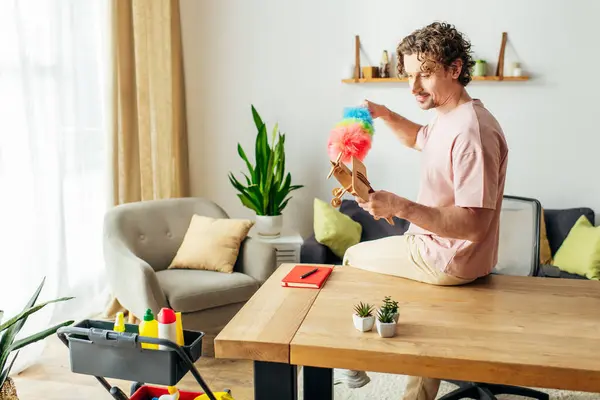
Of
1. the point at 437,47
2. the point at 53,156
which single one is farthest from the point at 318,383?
the point at 53,156

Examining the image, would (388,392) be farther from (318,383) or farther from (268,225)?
(268,225)

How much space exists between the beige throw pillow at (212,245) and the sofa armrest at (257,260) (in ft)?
0.17

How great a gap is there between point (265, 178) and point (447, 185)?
2.04m

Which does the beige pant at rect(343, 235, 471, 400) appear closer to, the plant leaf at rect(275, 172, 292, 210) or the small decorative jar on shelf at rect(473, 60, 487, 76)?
the plant leaf at rect(275, 172, 292, 210)

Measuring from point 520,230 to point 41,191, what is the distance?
8.02 feet

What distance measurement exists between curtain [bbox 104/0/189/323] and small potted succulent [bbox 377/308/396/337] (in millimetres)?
2025

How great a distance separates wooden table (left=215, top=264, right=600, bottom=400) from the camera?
139 cm

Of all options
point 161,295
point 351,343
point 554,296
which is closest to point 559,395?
point 554,296

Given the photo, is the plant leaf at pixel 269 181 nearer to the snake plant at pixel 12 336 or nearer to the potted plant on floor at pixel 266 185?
the potted plant on floor at pixel 266 185

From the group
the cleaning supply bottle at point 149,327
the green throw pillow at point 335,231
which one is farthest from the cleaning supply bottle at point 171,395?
the green throw pillow at point 335,231

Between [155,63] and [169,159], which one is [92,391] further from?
[155,63]

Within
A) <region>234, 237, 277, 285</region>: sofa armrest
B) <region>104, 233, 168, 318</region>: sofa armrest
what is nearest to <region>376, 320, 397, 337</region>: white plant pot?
<region>104, 233, 168, 318</region>: sofa armrest

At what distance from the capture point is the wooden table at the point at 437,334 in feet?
4.55

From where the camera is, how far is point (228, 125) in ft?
14.0
